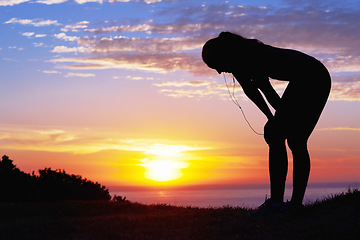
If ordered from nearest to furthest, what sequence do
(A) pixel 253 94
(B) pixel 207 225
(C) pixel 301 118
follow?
(B) pixel 207 225 < (C) pixel 301 118 < (A) pixel 253 94

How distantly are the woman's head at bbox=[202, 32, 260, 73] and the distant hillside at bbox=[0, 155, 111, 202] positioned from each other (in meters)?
9.32

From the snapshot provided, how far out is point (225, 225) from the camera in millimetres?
7895

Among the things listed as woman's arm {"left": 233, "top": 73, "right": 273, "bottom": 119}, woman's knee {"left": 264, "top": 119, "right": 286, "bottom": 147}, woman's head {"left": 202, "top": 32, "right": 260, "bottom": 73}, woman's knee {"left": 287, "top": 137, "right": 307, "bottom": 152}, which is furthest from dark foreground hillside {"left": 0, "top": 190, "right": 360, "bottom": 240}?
woman's head {"left": 202, "top": 32, "right": 260, "bottom": 73}

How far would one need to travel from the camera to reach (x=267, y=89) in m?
8.28

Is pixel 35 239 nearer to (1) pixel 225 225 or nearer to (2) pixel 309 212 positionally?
(1) pixel 225 225

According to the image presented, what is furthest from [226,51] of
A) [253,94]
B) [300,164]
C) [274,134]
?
[300,164]

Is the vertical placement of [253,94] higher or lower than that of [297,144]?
higher

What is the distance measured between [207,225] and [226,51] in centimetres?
331

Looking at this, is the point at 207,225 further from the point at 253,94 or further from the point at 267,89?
the point at 267,89

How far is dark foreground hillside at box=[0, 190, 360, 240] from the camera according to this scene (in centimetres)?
684

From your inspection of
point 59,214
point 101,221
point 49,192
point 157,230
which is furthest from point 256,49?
point 49,192

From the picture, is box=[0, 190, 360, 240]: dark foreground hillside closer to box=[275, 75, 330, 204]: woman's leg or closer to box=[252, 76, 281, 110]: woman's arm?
box=[275, 75, 330, 204]: woman's leg

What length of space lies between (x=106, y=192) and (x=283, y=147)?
10.2m

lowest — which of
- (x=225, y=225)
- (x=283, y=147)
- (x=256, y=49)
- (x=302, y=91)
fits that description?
(x=225, y=225)
